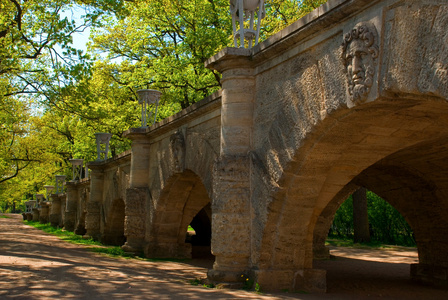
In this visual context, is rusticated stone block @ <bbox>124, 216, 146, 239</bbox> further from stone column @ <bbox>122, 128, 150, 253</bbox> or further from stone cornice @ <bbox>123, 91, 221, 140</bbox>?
stone cornice @ <bbox>123, 91, 221, 140</bbox>

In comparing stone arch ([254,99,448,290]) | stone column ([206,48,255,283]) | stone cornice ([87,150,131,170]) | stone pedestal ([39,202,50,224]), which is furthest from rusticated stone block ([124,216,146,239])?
stone pedestal ([39,202,50,224])

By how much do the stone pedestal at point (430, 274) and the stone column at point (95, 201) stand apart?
11.4 m

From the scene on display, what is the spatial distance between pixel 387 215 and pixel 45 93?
1199 cm

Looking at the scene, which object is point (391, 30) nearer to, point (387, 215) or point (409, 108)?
point (409, 108)

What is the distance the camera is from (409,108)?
16.4 ft

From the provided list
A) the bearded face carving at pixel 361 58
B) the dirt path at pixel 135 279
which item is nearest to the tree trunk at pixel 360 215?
the dirt path at pixel 135 279

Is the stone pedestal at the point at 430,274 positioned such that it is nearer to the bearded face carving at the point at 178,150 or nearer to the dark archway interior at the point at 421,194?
the dark archway interior at the point at 421,194

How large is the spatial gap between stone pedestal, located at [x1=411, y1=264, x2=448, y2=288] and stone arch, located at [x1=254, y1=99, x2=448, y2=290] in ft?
0.11

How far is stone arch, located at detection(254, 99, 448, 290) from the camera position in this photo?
5410 millimetres

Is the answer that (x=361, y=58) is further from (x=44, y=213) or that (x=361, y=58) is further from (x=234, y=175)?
(x=44, y=213)

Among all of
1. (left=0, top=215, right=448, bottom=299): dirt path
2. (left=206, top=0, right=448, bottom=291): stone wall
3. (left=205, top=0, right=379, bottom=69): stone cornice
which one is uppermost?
(left=205, top=0, right=379, bottom=69): stone cornice

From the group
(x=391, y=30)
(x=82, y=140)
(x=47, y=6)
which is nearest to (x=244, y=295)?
(x=391, y=30)

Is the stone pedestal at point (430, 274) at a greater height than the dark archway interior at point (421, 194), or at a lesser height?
lesser

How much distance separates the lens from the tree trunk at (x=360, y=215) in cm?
1631
